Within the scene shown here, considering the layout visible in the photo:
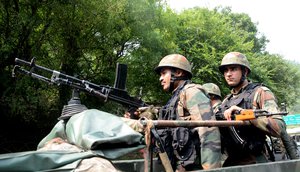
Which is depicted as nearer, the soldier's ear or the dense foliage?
the soldier's ear

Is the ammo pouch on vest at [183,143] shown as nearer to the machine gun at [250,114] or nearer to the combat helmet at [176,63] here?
the machine gun at [250,114]

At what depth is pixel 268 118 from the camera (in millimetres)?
3561

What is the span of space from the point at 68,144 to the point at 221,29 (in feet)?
75.2

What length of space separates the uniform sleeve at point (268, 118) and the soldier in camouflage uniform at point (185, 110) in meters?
0.50

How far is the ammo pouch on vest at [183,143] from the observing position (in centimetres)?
330

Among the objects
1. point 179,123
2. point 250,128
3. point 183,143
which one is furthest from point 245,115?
point 179,123

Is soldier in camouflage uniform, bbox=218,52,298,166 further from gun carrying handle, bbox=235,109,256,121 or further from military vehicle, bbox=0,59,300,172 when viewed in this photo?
military vehicle, bbox=0,59,300,172

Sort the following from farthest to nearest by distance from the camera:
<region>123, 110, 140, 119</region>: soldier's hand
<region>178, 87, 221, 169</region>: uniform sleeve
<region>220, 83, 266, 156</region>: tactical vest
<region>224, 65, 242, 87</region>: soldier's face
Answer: <region>123, 110, 140, 119</region>: soldier's hand
<region>224, 65, 242, 87</region>: soldier's face
<region>220, 83, 266, 156</region>: tactical vest
<region>178, 87, 221, 169</region>: uniform sleeve

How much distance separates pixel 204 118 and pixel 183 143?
10.5 inches

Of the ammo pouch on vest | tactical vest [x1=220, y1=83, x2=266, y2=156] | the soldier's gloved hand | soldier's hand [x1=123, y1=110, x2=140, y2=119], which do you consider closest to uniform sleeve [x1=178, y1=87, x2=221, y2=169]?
the ammo pouch on vest

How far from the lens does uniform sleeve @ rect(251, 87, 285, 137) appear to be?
11.5ft

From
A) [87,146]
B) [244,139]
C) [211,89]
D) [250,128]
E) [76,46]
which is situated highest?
[76,46]

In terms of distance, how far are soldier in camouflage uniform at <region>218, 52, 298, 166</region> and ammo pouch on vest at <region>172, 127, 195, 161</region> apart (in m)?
0.53

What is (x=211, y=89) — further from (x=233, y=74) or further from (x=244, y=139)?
(x=244, y=139)
